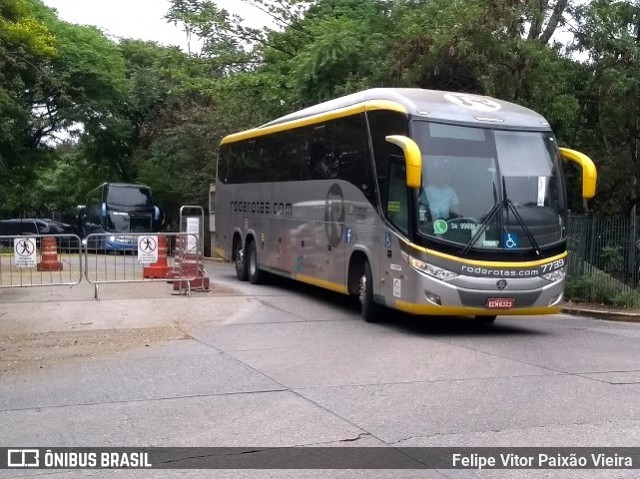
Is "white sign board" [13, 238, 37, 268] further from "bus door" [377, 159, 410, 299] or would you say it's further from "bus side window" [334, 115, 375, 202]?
"bus door" [377, 159, 410, 299]

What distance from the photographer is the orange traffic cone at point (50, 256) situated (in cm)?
2111

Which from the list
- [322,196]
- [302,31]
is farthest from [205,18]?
[322,196]

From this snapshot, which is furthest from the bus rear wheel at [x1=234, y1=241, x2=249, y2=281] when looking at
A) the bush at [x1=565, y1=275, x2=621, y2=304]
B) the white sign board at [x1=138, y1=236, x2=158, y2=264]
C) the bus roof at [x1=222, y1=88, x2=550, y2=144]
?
the bus roof at [x1=222, y1=88, x2=550, y2=144]

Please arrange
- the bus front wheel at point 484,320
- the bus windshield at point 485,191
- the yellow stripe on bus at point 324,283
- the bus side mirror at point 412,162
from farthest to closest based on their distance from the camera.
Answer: the yellow stripe on bus at point 324,283 → the bus front wheel at point 484,320 → the bus windshield at point 485,191 → the bus side mirror at point 412,162

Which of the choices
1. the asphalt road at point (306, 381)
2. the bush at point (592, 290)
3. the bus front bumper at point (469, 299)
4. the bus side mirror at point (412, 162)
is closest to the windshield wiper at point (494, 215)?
the bus front bumper at point (469, 299)

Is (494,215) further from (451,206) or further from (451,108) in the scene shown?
(451,108)

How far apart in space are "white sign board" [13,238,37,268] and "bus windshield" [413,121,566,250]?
8.63m

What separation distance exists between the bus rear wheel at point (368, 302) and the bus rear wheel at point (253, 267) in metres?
6.66

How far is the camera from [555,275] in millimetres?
13828

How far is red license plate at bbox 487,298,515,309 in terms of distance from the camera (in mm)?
13334

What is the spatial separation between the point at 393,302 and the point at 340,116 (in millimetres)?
4055

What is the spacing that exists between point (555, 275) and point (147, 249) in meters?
9.05

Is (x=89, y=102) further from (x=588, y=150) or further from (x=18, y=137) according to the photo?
(x=588, y=150)

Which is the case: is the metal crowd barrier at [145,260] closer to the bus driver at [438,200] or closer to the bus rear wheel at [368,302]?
the bus rear wheel at [368,302]
